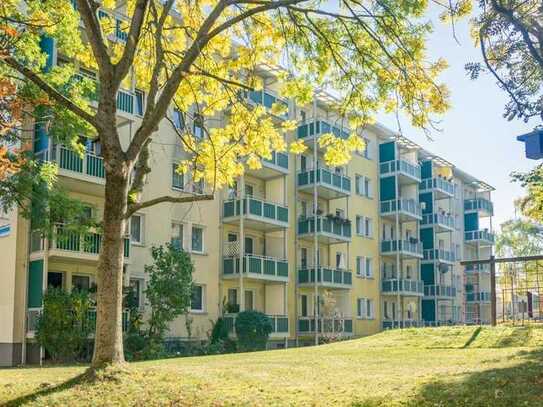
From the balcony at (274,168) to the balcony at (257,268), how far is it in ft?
14.6

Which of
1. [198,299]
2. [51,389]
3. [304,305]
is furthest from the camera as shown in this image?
[304,305]

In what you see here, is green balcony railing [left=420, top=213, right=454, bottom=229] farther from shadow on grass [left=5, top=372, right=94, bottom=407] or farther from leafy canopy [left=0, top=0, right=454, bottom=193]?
shadow on grass [left=5, top=372, right=94, bottom=407]

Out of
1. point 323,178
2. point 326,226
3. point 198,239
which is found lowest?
point 198,239

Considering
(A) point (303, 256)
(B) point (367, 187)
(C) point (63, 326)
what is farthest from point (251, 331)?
(B) point (367, 187)

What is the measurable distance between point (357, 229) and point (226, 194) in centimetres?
1403

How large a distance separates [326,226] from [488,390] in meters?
30.2

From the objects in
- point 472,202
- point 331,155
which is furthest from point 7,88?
point 472,202

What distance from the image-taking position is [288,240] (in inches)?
1507

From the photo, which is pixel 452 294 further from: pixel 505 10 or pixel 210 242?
pixel 505 10

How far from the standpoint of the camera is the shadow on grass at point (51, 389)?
9.43m

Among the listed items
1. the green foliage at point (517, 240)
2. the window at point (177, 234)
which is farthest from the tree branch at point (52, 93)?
the green foliage at point (517, 240)

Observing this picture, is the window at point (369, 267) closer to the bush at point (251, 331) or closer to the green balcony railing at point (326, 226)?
the green balcony railing at point (326, 226)

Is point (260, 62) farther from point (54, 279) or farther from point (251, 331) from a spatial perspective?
point (251, 331)

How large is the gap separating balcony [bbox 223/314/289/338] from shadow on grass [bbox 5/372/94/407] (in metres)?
21.3
